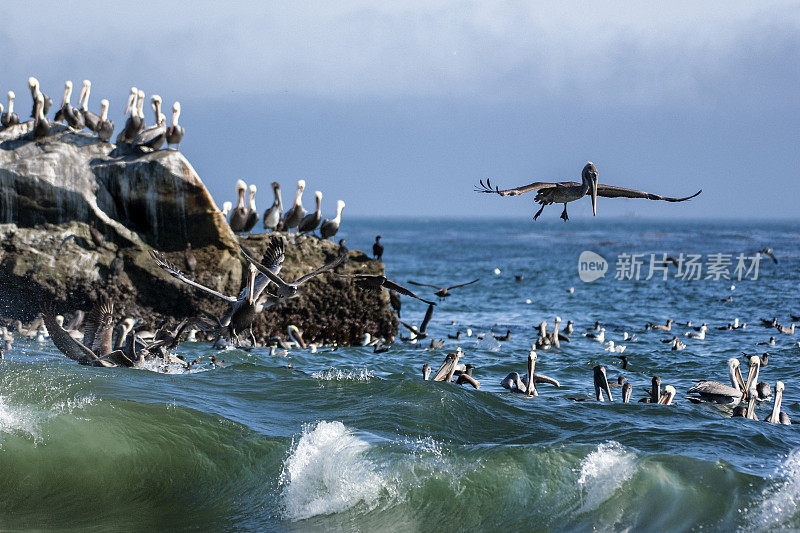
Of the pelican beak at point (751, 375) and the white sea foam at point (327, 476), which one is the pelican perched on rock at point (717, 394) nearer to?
the pelican beak at point (751, 375)

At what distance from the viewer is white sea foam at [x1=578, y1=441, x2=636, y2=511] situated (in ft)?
22.3

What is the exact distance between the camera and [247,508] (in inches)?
278

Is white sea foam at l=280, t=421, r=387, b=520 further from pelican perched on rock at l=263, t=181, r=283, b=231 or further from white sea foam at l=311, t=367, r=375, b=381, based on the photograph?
pelican perched on rock at l=263, t=181, r=283, b=231

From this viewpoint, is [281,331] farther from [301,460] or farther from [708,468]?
[708,468]

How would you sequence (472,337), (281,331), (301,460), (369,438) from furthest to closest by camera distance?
(472,337)
(281,331)
(369,438)
(301,460)

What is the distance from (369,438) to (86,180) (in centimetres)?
849

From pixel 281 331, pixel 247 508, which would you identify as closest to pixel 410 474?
pixel 247 508

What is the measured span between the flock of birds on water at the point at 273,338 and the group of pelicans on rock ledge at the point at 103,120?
0.07 feet

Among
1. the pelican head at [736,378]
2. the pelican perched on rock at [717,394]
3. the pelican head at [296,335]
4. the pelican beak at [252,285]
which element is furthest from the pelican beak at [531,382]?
the pelican head at [296,335]

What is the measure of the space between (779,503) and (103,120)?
14.5 meters

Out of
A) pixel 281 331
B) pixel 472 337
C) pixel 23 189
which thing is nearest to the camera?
pixel 23 189

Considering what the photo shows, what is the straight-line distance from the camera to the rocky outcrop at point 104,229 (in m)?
14.0

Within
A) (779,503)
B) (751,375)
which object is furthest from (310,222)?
(779,503)

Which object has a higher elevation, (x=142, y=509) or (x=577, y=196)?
(x=577, y=196)
